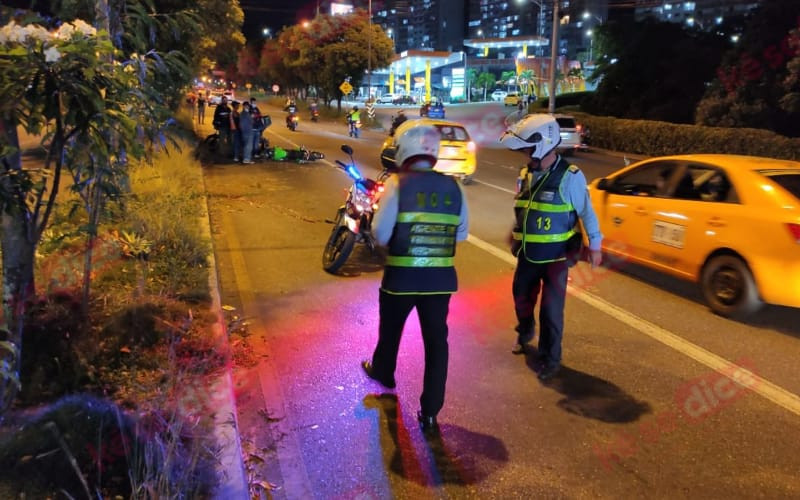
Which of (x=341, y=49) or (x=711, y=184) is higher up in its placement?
(x=341, y=49)

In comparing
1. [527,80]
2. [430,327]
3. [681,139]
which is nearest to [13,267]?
[430,327]

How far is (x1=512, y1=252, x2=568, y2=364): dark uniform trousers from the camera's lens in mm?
4812

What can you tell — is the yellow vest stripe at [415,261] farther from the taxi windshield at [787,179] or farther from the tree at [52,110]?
the taxi windshield at [787,179]

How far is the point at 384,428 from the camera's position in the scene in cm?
414

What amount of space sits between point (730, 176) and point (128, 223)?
6.55 metres

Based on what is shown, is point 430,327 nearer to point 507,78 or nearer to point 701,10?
point 701,10

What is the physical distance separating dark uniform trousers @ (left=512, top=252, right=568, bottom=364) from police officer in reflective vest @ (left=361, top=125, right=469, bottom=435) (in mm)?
1077

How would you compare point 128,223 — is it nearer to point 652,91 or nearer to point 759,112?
point 759,112

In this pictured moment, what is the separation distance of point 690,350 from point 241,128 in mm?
15605

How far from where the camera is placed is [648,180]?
769 centimetres

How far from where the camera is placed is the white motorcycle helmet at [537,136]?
4625mm

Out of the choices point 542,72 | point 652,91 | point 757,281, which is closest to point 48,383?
point 757,281

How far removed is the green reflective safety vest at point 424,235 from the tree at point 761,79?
69.9 feet

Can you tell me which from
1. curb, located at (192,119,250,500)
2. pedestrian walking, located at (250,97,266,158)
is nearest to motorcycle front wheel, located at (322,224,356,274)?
curb, located at (192,119,250,500)
